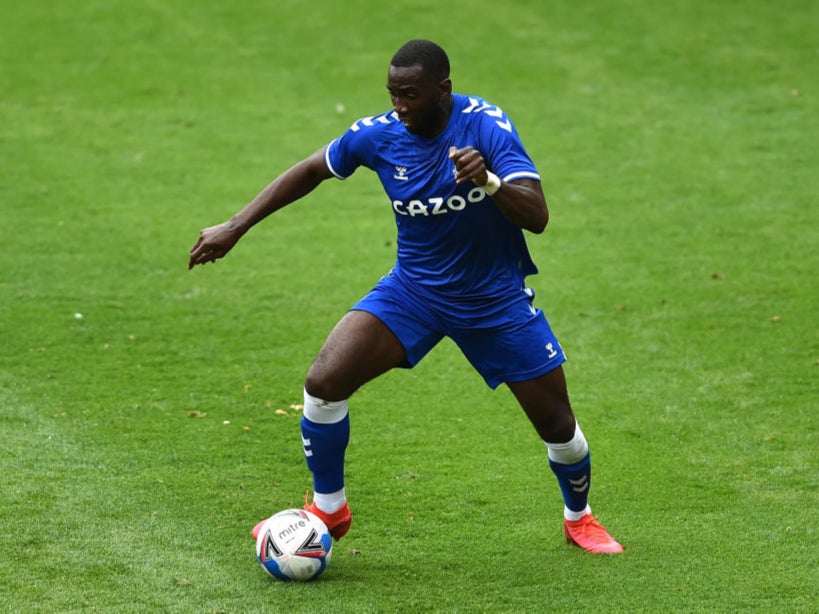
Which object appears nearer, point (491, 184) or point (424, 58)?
point (491, 184)

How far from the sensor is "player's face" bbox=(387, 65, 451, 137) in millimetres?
5953

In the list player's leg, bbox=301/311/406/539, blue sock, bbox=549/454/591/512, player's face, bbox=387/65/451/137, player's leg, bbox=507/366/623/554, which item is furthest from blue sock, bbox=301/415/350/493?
player's face, bbox=387/65/451/137

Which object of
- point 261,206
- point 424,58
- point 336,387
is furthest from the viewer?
point 261,206

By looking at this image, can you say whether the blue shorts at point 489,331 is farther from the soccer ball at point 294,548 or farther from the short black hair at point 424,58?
the short black hair at point 424,58

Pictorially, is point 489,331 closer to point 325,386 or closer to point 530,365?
point 530,365

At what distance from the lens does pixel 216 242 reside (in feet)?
21.2

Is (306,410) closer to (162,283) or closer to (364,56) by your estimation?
(162,283)

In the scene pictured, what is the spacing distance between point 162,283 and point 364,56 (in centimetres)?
740

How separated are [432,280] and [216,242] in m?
1.11

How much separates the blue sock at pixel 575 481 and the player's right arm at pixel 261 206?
1930 millimetres

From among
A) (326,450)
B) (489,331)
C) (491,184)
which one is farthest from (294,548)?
(491,184)

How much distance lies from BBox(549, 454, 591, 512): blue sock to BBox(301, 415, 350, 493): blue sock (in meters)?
1.11

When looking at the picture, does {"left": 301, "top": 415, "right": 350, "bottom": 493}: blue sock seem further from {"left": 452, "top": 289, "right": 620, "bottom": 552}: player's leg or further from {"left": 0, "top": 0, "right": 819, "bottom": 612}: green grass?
{"left": 452, "top": 289, "right": 620, "bottom": 552}: player's leg

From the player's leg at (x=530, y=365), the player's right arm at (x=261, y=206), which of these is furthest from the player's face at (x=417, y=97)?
the player's leg at (x=530, y=365)
